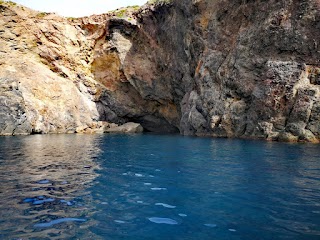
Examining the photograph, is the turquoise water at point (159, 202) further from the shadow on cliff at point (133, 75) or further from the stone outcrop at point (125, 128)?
the shadow on cliff at point (133, 75)

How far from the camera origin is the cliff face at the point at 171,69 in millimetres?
35906

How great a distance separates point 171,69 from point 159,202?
5074cm

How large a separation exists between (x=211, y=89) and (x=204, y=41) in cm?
909

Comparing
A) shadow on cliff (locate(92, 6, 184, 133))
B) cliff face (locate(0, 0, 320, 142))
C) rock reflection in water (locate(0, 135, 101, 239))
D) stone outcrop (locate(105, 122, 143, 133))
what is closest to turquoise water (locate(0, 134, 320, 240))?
rock reflection in water (locate(0, 135, 101, 239))

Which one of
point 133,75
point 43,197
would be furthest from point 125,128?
point 43,197

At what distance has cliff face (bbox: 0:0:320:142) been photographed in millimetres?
35906

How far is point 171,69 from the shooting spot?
5819cm

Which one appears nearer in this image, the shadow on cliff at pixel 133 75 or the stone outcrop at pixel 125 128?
the stone outcrop at pixel 125 128

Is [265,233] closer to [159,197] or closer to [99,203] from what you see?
[159,197]

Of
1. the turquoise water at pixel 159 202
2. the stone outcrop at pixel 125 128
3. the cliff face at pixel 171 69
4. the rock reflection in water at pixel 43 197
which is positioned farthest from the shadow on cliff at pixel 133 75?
the rock reflection in water at pixel 43 197

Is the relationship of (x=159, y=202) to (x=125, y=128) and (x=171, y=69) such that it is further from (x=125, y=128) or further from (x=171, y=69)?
(x=125, y=128)

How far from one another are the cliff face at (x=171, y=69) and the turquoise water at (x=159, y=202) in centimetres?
2299

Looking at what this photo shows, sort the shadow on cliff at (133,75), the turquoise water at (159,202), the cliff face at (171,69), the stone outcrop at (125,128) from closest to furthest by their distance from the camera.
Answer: the turquoise water at (159,202) → the cliff face at (171,69) → the stone outcrop at (125,128) → the shadow on cliff at (133,75)

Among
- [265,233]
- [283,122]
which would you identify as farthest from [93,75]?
[265,233]
